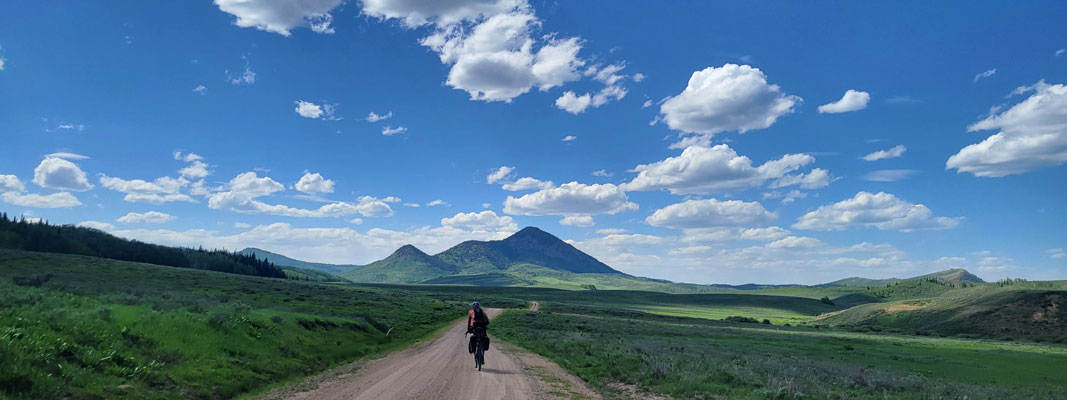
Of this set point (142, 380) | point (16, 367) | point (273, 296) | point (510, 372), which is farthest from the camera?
point (273, 296)

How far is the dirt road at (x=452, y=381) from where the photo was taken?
15.8m

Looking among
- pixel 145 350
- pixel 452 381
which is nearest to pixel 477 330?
pixel 452 381

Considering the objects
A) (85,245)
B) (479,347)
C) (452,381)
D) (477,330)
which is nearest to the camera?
(452,381)

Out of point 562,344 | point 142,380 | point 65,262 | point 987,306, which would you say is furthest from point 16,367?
point 987,306

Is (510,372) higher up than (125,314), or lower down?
lower down

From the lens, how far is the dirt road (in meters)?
15.8

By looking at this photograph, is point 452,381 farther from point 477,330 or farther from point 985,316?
point 985,316

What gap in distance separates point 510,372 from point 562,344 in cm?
1310

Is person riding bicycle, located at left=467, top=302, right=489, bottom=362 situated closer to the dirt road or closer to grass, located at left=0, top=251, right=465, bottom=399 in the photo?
the dirt road

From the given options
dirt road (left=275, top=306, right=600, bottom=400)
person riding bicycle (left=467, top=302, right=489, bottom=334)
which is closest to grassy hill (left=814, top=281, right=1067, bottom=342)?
dirt road (left=275, top=306, right=600, bottom=400)

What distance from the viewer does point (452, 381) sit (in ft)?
60.0

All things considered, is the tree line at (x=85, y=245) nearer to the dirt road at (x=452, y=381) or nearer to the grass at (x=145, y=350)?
the grass at (x=145, y=350)

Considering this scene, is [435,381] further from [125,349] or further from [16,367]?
[16,367]

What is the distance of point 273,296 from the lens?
7600 centimetres
